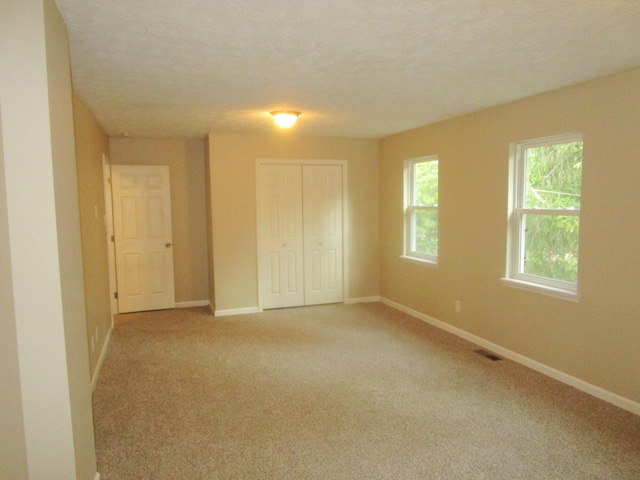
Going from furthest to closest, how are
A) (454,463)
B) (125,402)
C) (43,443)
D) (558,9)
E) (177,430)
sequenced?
(125,402), (177,430), (454,463), (558,9), (43,443)

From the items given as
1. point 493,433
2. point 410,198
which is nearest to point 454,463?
point 493,433

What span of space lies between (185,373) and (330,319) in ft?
7.03

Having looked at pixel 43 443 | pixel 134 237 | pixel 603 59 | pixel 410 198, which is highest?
pixel 603 59

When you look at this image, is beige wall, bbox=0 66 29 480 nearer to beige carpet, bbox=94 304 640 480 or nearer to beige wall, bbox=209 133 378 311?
beige carpet, bbox=94 304 640 480

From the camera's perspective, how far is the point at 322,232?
624cm

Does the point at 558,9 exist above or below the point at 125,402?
above

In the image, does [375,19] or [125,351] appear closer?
[375,19]

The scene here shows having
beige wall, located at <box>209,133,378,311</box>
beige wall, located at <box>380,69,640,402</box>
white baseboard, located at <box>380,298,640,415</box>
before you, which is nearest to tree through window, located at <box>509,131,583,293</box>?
beige wall, located at <box>380,69,640,402</box>

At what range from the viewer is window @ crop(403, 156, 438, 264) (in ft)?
17.5

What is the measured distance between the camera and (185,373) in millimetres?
3895

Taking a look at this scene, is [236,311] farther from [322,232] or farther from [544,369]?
[544,369]

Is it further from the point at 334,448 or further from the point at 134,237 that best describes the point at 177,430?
the point at 134,237

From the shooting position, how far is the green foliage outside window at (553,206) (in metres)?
3.55

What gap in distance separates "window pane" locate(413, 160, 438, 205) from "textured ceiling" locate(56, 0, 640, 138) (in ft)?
3.98
